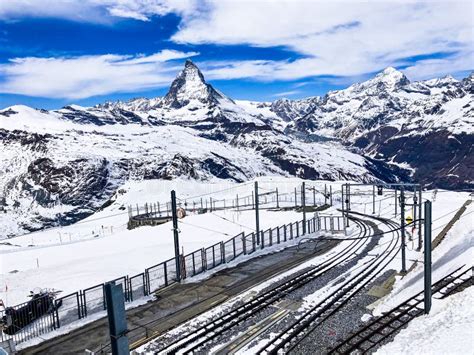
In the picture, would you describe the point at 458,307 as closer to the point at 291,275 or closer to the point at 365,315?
the point at 365,315

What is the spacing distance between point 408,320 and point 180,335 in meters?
11.3

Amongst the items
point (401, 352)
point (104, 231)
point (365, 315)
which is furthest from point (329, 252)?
point (104, 231)

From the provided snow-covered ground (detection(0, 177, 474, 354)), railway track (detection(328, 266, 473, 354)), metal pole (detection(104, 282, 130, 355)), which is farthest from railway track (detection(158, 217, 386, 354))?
metal pole (detection(104, 282, 130, 355))

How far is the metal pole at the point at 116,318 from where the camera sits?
30.3ft

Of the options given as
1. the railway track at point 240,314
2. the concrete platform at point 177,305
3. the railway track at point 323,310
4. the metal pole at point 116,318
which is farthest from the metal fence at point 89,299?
the railway track at point 323,310

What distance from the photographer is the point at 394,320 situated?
65.6ft

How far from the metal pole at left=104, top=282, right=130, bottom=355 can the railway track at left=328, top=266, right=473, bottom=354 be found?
1106 centimetres

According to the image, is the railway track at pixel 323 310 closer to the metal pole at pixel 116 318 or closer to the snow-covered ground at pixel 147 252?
the snow-covered ground at pixel 147 252

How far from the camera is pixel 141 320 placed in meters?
23.1

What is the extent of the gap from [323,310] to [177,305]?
8941 millimetres

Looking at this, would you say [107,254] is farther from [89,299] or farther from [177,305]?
[177,305]

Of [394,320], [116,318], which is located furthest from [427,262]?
[116,318]

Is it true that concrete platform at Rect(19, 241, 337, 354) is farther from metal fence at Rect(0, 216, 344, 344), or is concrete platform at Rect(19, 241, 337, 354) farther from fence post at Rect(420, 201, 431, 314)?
fence post at Rect(420, 201, 431, 314)

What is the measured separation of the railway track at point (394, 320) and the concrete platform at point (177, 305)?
29.9ft
